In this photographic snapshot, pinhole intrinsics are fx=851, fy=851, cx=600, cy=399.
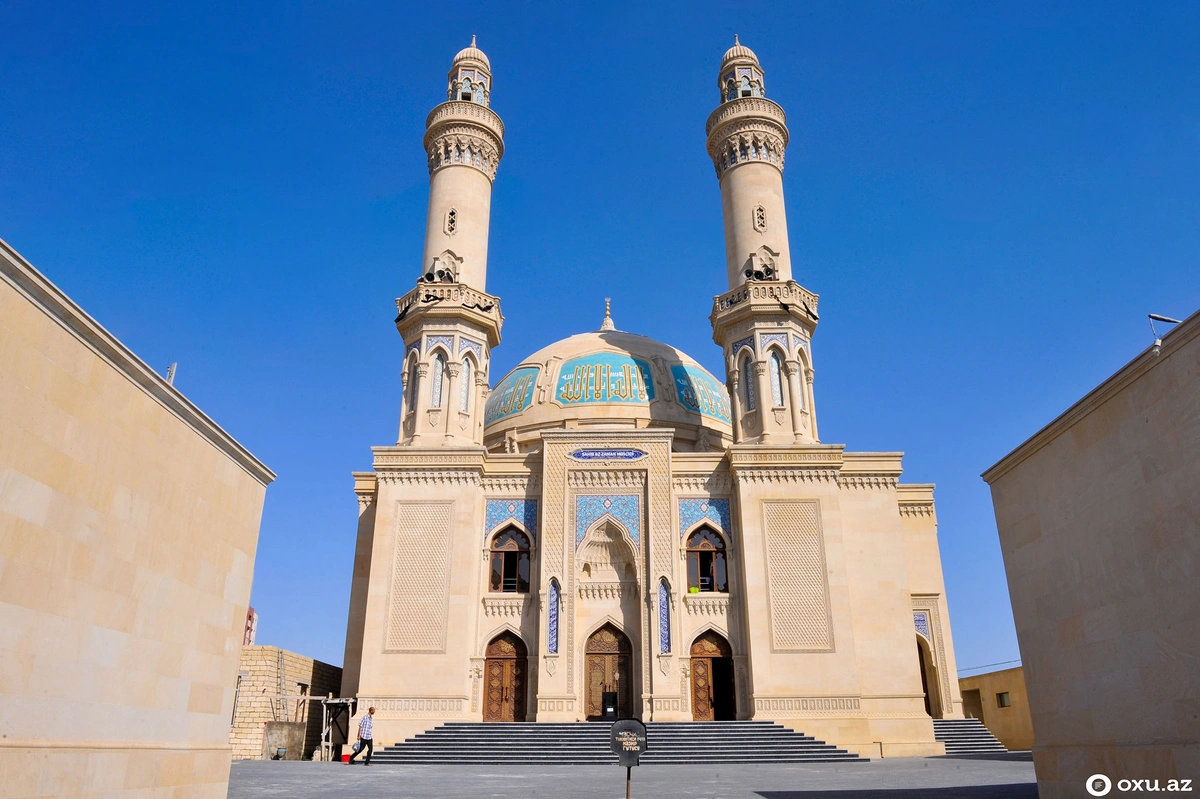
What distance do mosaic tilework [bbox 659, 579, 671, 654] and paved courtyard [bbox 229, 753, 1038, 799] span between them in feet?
13.2

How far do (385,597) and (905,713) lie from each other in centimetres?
1142

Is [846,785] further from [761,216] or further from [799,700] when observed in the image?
[761,216]

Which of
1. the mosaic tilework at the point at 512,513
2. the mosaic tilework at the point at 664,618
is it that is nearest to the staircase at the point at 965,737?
the mosaic tilework at the point at 664,618

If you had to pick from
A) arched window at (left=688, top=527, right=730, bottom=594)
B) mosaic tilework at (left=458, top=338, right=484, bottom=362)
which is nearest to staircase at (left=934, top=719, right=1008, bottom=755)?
arched window at (left=688, top=527, right=730, bottom=594)

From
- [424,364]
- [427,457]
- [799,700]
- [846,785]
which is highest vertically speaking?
[424,364]

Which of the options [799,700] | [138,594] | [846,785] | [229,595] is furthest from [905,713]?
[138,594]

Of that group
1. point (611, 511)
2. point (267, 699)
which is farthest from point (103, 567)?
point (611, 511)

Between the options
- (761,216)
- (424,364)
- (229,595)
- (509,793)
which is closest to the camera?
(229,595)

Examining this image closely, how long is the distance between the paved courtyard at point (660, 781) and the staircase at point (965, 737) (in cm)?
436

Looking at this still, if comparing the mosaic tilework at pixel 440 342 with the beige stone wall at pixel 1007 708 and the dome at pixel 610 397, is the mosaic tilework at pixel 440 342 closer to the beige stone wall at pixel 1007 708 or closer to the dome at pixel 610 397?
the dome at pixel 610 397

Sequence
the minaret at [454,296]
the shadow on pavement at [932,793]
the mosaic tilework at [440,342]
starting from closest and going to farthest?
the shadow on pavement at [932,793], the minaret at [454,296], the mosaic tilework at [440,342]

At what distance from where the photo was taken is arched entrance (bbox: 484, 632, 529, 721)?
18.7m

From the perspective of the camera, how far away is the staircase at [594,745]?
51.0 ft

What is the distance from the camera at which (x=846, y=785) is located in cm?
1027
